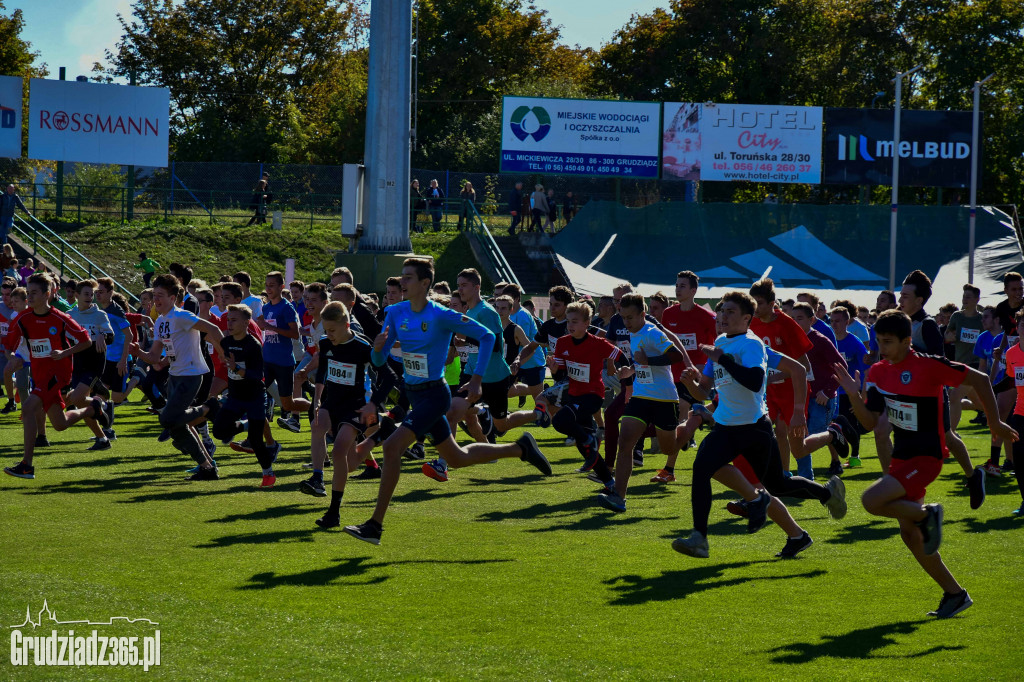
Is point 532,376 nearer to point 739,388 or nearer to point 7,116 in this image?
point 739,388

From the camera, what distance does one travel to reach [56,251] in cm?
3434

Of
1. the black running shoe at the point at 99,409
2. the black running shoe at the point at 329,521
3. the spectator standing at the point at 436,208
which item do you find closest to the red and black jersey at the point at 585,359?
the black running shoe at the point at 329,521

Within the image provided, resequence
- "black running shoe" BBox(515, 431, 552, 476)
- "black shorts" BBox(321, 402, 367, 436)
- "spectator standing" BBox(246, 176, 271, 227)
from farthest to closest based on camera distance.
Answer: "spectator standing" BBox(246, 176, 271, 227), "black running shoe" BBox(515, 431, 552, 476), "black shorts" BBox(321, 402, 367, 436)

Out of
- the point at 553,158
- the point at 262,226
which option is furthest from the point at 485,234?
the point at 262,226

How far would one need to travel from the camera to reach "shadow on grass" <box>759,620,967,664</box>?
631cm

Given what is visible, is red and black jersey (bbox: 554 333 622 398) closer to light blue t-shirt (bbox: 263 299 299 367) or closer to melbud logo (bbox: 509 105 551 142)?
light blue t-shirt (bbox: 263 299 299 367)

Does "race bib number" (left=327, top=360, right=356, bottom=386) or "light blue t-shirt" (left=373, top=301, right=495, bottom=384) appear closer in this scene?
"light blue t-shirt" (left=373, top=301, right=495, bottom=384)

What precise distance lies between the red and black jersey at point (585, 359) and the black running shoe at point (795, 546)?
351cm

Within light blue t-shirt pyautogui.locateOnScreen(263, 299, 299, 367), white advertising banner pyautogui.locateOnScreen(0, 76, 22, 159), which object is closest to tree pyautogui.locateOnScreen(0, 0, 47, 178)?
white advertising banner pyautogui.locateOnScreen(0, 76, 22, 159)

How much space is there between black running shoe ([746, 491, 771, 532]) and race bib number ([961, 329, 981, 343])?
8949 mm

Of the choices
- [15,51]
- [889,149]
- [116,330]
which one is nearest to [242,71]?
[15,51]

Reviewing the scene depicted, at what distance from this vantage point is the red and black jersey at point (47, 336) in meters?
12.1

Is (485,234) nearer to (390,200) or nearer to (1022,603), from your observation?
(390,200)

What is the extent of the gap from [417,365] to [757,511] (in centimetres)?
273
